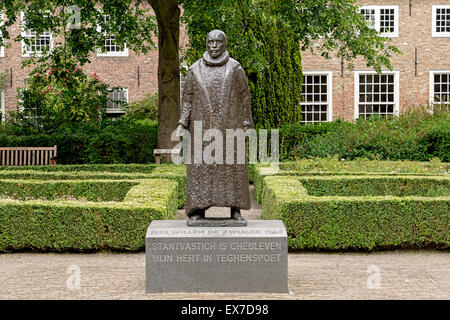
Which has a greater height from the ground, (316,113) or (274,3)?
(274,3)

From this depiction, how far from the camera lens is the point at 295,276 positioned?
623cm

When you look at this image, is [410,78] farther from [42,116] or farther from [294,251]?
[294,251]

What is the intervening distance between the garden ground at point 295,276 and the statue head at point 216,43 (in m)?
2.35

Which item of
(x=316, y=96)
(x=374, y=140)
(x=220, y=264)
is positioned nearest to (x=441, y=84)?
(x=316, y=96)

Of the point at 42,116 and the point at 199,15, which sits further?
the point at 42,116

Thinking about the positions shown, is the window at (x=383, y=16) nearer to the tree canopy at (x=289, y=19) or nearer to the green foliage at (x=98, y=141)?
the tree canopy at (x=289, y=19)

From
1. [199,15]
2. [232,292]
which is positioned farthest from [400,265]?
[199,15]

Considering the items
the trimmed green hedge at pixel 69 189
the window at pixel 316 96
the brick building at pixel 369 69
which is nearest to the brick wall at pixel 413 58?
the brick building at pixel 369 69

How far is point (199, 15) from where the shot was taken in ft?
45.1

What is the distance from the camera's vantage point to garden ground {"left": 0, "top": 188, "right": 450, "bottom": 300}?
17.8 feet

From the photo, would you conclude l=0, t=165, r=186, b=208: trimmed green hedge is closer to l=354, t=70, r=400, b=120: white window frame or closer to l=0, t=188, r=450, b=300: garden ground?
l=0, t=188, r=450, b=300: garden ground

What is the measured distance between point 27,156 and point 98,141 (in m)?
2.53

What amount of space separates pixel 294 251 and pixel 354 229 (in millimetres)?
842

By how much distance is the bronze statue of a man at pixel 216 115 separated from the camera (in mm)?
5809
